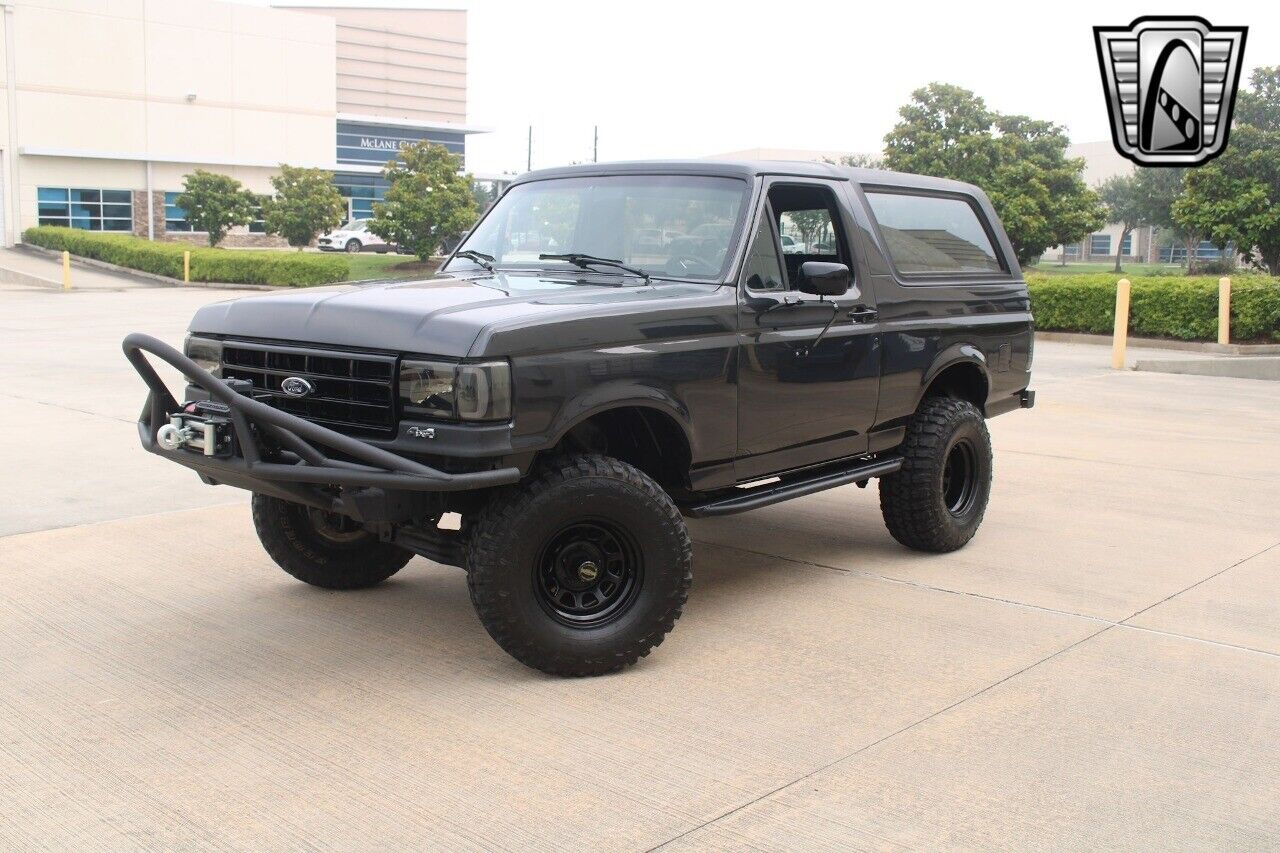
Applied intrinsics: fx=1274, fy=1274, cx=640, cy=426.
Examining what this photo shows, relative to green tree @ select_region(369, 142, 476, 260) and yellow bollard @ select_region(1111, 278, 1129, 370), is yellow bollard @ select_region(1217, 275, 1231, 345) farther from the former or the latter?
green tree @ select_region(369, 142, 476, 260)

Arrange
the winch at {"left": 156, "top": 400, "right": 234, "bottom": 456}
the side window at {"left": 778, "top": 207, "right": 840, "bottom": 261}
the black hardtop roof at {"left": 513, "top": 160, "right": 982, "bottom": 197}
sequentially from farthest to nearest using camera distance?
the side window at {"left": 778, "top": 207, "right": 840, "bottom": 261}, the black hardtop roof at {"left": 513, "top": 160, "right": 982, "bottom": 197}, the winch at {"left": 156, "top": 400, "right": 234, "bottom": 456}

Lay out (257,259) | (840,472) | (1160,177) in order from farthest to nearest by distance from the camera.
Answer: (1160,177), (257,259), (840,472)

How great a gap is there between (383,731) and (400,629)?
1.17 metres

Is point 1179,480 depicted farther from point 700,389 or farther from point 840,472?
point 700,389

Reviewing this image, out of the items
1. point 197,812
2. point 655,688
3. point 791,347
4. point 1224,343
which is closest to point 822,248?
point 791,347

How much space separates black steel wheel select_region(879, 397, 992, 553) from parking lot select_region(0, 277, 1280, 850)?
17 centimetres

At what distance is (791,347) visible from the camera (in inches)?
222

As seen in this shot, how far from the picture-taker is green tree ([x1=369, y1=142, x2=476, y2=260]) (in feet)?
131

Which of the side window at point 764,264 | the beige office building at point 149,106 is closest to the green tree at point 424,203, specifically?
the beige office building at point 149,106

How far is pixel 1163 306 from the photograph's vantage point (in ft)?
67.7

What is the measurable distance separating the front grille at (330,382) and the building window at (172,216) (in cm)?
4996

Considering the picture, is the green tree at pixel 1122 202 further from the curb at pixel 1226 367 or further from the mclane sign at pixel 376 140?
the curb at pixel 1226 367

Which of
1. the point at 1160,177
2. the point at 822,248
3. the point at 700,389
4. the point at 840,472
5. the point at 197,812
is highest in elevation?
the point at 1160,177

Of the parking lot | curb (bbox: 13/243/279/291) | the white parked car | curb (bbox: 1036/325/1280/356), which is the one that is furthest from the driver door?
the white parked car
